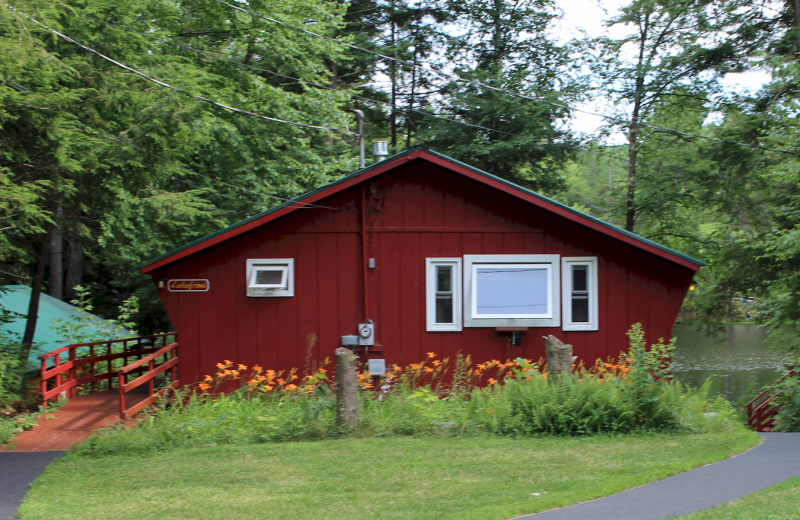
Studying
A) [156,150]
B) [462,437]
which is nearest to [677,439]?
[462,437]

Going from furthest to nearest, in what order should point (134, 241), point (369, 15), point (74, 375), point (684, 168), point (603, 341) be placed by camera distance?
point (369, 15)
point (684, 168)
point (134, 241)
point (74, 375)
point (603, 341)

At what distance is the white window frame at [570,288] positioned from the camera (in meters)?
11.2

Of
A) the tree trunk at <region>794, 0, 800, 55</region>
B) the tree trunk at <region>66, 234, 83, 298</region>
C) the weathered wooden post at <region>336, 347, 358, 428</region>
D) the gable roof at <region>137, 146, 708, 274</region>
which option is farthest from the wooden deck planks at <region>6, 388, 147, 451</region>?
the tree trunk at <region>794, 0, 800, 55</region>

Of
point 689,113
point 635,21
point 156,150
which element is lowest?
point 156,150

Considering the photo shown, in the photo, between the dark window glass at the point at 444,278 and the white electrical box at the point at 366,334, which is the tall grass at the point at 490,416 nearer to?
the white electrical box at the point at 366,334

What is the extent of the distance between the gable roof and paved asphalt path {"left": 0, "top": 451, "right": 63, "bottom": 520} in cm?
362

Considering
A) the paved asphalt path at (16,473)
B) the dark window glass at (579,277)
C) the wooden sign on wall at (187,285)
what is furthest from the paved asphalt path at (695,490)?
the wooden sign on wall at (187,285)

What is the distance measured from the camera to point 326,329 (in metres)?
11.3

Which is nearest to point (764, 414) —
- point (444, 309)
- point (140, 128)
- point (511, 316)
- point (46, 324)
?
point (511, 316)

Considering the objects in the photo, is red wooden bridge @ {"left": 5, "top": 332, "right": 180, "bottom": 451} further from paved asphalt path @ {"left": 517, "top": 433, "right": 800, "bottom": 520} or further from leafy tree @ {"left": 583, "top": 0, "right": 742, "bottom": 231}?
leafy tree @ {"left": 583, "top": 0, "right": 742, "bottom": 231}

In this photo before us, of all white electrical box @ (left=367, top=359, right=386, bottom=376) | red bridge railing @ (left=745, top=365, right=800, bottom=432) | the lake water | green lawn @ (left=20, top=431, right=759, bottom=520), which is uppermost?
white electrical box @ (left=367, top=359, right=386, bottom=376)

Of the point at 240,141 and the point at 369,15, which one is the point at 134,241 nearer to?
the point at 240,141

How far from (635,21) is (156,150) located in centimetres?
1869

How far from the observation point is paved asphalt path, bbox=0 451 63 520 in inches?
241
